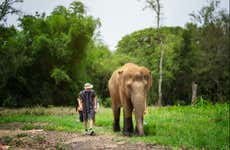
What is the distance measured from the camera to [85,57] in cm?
2667

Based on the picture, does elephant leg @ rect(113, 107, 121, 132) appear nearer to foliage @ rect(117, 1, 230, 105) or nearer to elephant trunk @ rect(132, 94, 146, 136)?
elephant trunk @ rect(132, 94, 146, 136)

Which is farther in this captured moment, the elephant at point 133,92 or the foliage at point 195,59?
the foliage at point 195,59

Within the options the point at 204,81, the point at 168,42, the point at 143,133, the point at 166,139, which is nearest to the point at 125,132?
the point at 143,133

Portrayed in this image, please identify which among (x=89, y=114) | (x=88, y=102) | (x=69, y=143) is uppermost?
(x=88, y=102)

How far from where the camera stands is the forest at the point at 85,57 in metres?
24.5

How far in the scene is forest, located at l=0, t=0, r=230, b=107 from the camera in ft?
80.4

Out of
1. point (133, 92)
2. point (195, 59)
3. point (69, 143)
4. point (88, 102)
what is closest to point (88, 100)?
point (88, 102)

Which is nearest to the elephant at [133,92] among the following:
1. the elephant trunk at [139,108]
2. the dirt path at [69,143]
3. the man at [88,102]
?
the elephant trunk at [139,108]

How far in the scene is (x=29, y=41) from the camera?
25578mm

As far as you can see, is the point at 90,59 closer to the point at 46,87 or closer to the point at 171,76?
the point at 46,87

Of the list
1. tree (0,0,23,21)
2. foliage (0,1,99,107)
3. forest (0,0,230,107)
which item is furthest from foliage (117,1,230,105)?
tree (0,0,23,21)

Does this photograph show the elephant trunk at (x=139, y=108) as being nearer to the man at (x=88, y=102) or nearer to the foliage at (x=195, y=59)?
the man at (x=88, y=102)

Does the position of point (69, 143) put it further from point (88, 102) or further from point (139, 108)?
point (139, 108)

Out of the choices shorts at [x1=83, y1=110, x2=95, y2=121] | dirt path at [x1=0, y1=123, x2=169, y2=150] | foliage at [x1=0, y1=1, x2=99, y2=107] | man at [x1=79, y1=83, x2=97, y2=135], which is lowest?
dirt path at [x1=0, y1=123, x2=169, y2=150]
